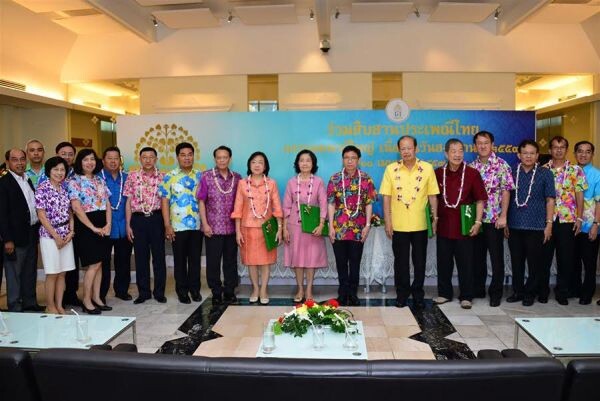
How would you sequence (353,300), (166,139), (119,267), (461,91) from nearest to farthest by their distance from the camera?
(353,300), (119,267), (166,139), (461,91)

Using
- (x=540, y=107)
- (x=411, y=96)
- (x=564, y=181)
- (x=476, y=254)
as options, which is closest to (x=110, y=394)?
(x=476, y=254)

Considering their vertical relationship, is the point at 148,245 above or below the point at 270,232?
below

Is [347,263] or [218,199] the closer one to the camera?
[218,199]

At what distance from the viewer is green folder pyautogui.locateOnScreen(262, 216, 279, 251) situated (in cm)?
469

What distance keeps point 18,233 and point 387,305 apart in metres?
3.48

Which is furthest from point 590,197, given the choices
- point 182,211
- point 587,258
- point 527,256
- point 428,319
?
point 182,211

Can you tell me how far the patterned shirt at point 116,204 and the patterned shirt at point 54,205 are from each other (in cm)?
53

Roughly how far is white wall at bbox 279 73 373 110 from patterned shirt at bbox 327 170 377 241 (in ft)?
14.8

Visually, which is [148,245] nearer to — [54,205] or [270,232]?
[54,205]

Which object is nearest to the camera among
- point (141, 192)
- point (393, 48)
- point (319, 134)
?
point (141, 192)

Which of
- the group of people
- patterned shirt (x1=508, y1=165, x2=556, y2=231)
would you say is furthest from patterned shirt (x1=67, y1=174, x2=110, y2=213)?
patterned shirt (x1=508, y1=165, x2=556, y2=231)

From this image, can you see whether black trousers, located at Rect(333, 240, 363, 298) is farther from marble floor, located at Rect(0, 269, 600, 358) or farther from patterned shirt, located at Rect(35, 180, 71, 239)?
patterned shirt, located at Rect(35, 180, 71, 239)

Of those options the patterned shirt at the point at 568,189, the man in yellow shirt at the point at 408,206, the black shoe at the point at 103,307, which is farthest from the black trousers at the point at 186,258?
the patterned shirt at the point at 568,189

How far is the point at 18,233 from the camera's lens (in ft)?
14.3
